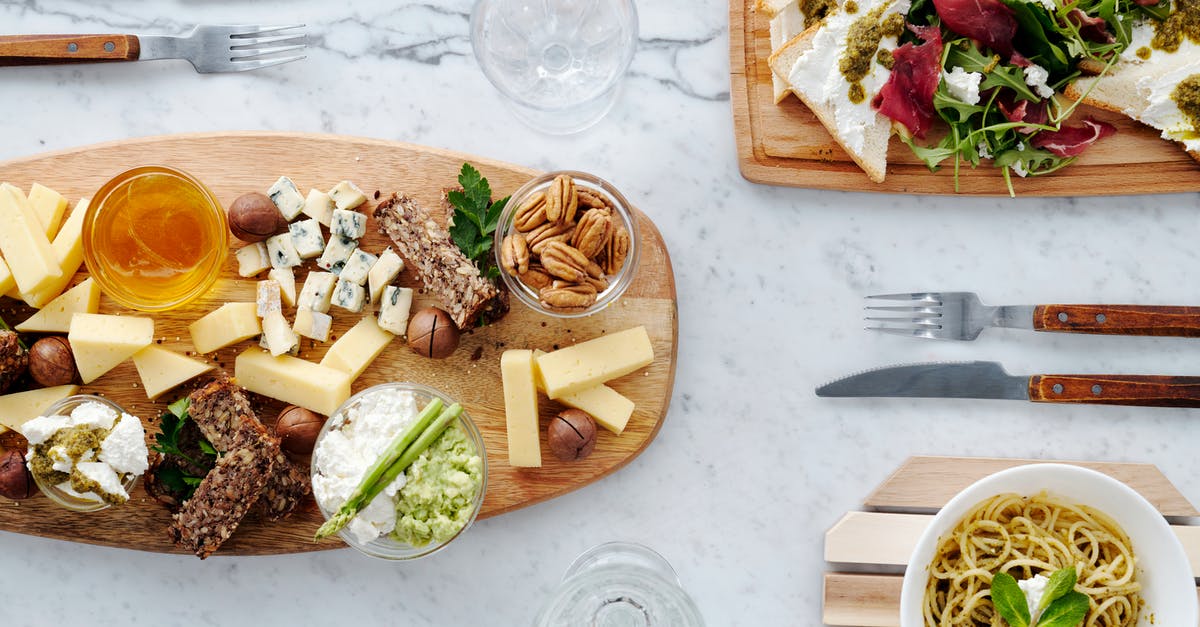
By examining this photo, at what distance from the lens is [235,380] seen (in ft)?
7.20

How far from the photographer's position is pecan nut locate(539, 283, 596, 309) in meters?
2.02

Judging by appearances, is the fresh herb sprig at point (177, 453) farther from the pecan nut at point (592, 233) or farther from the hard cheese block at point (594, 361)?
the pecan nut at point (592, 233)

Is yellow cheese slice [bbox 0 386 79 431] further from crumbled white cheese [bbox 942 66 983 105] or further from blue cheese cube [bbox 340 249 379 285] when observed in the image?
crumbled white cheese [bbox 942 66 983 105]

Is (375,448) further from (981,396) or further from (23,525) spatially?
(981,396)

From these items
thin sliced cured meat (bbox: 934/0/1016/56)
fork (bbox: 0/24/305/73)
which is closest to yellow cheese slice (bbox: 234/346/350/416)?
fork (bbox: 0/24/305/73)

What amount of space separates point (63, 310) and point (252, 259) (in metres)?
0.46

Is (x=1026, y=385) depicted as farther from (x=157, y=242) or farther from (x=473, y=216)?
(x=157, y=242)

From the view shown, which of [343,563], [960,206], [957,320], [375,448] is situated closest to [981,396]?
[957,320]

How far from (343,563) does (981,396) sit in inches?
65.1

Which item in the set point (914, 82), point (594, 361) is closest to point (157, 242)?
point (594, 361)

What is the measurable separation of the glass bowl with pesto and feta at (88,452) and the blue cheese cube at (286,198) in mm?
585

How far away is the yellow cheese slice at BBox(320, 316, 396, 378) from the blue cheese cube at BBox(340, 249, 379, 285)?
11cm

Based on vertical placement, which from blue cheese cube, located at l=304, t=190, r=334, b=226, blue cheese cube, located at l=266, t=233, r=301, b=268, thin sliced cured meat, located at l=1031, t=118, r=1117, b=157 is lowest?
blue cheese cube, located at l=266, t=233, r=301, b=268

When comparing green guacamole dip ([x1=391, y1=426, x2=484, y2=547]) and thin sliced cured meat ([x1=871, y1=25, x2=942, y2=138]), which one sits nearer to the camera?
green guacamole dip ([x1=391, y1=426, x2=484, y2=547])
